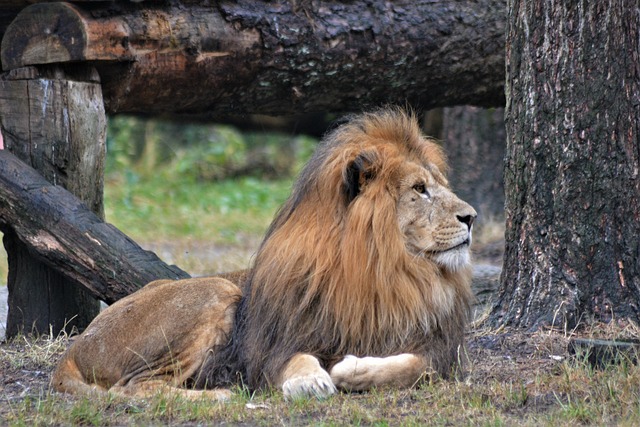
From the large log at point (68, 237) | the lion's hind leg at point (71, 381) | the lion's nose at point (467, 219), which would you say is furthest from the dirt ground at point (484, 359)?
the lion's nose at point (467, 219)

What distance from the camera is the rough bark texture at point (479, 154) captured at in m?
10.2

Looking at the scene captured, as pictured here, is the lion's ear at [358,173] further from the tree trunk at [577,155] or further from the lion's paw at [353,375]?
the tree trunk at [577,155]

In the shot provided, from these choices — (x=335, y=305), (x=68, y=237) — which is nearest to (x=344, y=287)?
(x=335, y=305)

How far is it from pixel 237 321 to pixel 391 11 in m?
2.70

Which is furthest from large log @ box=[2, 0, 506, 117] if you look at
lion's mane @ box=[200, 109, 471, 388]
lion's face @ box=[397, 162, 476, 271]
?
lion's face @ box=[397, 162, 476, 271]

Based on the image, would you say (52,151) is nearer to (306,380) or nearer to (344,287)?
(344,287)

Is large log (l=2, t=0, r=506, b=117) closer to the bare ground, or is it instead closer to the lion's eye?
the bare ground

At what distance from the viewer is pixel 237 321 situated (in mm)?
4730

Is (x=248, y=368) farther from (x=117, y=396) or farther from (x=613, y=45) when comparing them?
(x=613, y=45)

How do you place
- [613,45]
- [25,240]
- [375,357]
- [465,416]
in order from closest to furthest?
[465,416]
[375,357]
[613,45]
[25,240]

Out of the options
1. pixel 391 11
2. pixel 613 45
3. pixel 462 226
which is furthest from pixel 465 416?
pixel 391 11

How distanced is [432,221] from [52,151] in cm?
233

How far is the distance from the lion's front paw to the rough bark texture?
20.3 feet

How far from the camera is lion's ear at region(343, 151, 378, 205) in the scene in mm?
4520
